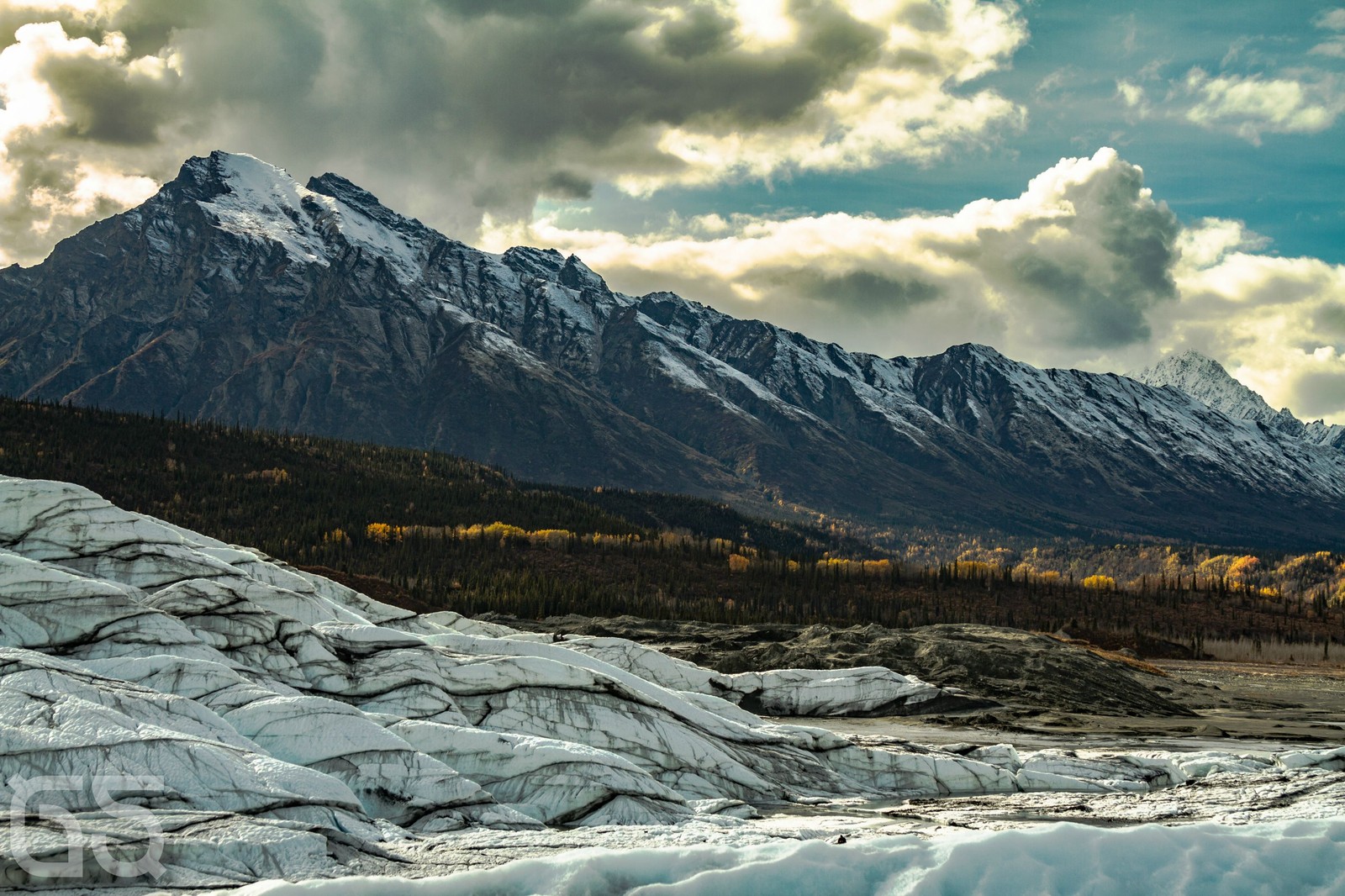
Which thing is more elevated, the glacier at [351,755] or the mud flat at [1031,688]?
the glacier at [351,755]

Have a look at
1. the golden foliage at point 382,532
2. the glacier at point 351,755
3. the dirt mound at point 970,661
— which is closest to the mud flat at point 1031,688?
the dirt mound at point 970,661

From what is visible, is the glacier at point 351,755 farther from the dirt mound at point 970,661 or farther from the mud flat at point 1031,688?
the dirt mound at point 970,661

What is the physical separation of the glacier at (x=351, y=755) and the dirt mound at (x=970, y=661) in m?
25.3

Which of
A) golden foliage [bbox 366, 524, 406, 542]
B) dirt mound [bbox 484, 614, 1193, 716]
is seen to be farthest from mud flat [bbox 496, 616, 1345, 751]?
golden foliage [bbox 366, 524, 406, 542]

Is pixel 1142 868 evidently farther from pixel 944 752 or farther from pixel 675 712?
pixel 944 752

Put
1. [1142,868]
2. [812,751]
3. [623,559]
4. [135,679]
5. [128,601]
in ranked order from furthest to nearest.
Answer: [623,559]
[812,751]
[128,601]
[135,679]
[1142,868]

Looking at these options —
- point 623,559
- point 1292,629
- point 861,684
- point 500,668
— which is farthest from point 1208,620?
point 500,668

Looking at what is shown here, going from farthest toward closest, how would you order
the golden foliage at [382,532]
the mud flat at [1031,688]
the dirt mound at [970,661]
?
1. the golden foliage at [382,532]
2. the dirt mound at [970,661]
3. the mud flat at [1031,688]

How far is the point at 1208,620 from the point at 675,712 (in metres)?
150

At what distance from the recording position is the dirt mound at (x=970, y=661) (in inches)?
2170

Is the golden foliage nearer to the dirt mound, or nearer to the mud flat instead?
the mud flat

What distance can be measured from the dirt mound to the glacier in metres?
25.3

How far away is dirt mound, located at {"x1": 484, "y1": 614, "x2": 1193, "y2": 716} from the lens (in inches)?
2170

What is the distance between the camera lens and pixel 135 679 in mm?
19641
